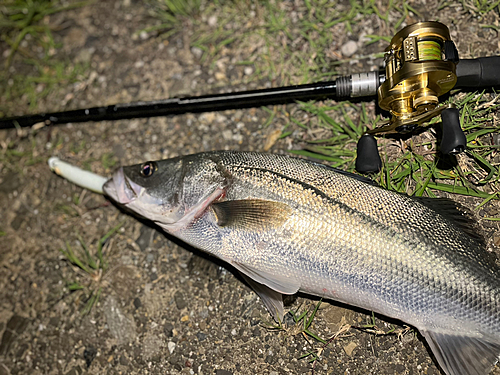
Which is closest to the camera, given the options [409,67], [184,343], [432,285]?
[432,285]

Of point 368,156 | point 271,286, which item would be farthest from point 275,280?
point 368,156

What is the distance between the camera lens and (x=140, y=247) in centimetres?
346

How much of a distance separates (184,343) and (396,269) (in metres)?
1.85

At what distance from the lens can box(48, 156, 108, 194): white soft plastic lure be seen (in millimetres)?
3488

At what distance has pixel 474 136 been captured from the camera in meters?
2.91

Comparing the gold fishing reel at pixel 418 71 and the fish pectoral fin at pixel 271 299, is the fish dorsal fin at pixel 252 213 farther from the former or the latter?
the gold fishing reel at pixel 418 71

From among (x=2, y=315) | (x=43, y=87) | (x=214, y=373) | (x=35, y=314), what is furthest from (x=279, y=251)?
(x=43, y=87)

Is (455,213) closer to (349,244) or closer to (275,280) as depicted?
(349,244)

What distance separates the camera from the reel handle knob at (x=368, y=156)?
9.30ft

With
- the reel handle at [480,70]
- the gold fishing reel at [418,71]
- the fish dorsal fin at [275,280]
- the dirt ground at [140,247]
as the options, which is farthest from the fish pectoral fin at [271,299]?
the reel handle at [480,70]

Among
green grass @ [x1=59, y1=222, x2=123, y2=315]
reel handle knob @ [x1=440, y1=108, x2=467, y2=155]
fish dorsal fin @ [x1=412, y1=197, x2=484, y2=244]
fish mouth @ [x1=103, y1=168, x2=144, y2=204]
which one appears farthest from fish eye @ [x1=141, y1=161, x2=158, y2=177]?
reel handle knob @ [x1=440, y1=108, x2=467, y2=155]

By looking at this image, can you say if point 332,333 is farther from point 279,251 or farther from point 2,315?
point 2,315

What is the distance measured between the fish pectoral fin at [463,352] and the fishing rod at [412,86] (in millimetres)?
1199

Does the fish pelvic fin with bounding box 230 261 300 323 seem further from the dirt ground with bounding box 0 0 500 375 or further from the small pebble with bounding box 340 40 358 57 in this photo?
the small pebble with bounding box 340 40 358 57
